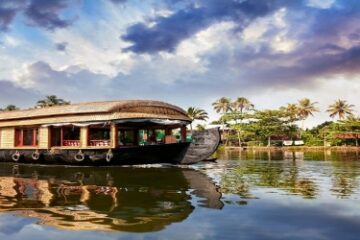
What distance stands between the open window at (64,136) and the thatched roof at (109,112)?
0.84 meters

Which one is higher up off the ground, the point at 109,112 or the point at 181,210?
the point at 109,112

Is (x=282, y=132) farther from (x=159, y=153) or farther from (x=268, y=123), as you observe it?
(x=159, y=153)

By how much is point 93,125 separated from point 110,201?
9.42 meters

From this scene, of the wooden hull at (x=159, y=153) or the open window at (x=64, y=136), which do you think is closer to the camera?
the wooden hull at (x=159, y=153)

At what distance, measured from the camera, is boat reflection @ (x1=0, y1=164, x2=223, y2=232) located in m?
6.00

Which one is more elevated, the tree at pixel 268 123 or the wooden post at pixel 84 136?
the tree at pixel 268 123

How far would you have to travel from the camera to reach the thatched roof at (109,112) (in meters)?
16.0

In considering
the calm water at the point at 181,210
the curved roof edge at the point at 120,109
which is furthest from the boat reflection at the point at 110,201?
the curved roof edge at the point at 120,109

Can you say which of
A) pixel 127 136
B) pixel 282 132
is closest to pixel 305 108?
pixel 282 132

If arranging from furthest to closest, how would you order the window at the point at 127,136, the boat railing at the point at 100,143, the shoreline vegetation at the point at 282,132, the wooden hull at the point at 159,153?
1. the shoreline vegetation at the point at 282,132
2. the window at the point at 127,136
3. the boat railing at the point at 100,143
4. the wooden hull at the point at 159,153

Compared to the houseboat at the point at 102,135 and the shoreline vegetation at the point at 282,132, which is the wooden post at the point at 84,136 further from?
the shoreline vegetation at the point at 282,132

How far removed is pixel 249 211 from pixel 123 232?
8.19 ft

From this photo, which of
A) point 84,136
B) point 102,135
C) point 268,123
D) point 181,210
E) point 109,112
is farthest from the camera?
point 268,123

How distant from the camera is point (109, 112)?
1603 centimetres
